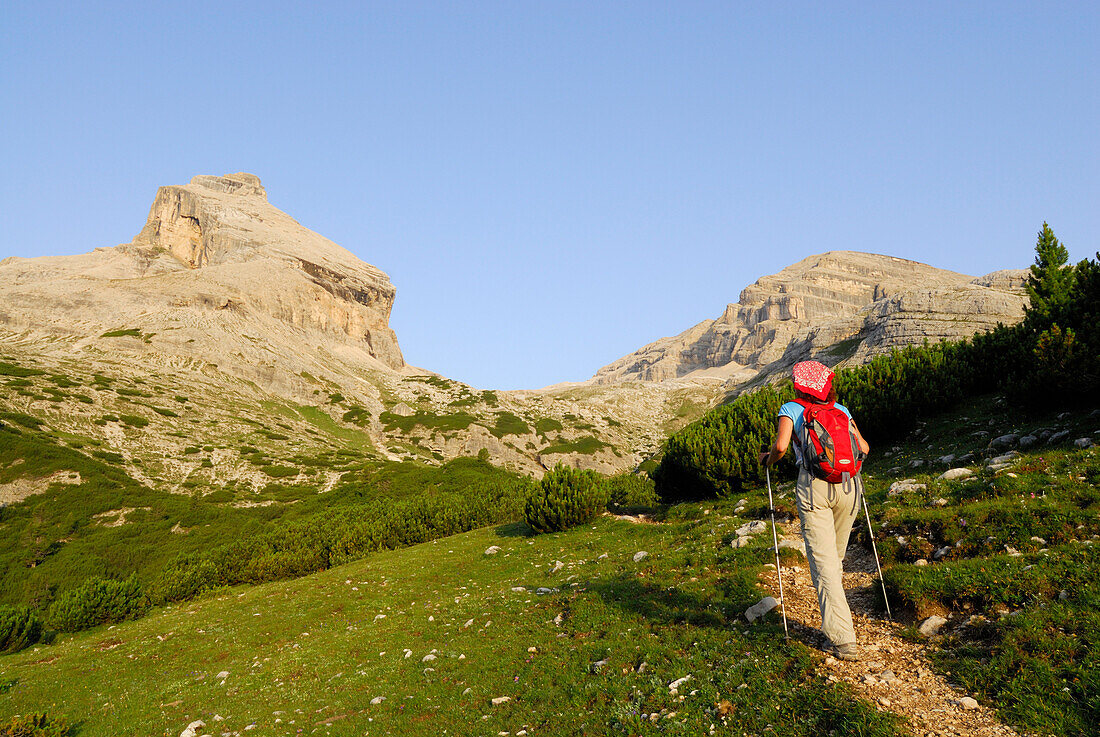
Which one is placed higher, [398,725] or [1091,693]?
[1091,693]

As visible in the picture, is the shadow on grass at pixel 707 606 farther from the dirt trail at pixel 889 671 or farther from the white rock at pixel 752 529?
the white rock at pixel 752 529

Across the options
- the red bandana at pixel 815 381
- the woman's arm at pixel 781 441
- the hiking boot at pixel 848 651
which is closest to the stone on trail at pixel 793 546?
the hiking boot at pixel 848 651

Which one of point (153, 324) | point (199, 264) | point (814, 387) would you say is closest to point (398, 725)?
point (814, 387)

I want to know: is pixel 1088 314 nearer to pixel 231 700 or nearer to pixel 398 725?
pixel 398 725

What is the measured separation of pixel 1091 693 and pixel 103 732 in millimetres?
16444

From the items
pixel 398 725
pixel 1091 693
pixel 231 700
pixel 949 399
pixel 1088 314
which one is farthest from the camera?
pixel 949 399

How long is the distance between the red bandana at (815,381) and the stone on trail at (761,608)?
3671 mm

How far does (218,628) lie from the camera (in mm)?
20016

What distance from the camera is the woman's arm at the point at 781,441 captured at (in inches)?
301

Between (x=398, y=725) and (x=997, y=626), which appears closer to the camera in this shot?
(x=997, y=626)

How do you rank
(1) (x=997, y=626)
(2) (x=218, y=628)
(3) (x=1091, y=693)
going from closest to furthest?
1. (3) (x=1091, y=693)
2. (1) (x=997, y=626)
3. (2) (x=218, y=628)

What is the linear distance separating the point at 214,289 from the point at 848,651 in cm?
14497

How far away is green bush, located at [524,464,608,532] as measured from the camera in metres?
24.4

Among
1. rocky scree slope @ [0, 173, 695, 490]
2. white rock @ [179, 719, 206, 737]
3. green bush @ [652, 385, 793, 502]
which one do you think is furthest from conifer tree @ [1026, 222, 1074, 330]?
rocky scree slope @ [0, 173, 695, 490]
